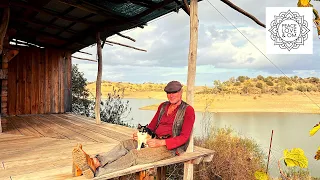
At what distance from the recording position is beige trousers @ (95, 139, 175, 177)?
3.05m

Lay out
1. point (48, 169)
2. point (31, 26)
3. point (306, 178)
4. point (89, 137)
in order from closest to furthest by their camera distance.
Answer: point (48, 169) → point (89, 137) → point (306, 178) → point (31, 26)

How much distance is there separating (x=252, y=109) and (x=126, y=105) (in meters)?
6.71

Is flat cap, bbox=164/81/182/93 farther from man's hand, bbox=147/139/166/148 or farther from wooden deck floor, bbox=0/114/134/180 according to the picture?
wooden deck floor, bbox=0/114/134/180

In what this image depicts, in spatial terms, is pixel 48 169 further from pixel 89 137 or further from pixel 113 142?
pixel 89 137

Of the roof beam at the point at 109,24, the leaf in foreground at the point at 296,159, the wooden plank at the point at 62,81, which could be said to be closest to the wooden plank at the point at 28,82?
the wooden plank at the point at 62,81

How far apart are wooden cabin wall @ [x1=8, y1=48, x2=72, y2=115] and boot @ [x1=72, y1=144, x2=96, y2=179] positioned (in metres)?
7.75

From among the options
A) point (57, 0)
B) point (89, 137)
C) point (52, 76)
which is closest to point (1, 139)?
point (89, 137)

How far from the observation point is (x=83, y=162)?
9.32 ft

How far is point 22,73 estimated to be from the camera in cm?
967

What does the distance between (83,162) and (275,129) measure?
9.24 meters

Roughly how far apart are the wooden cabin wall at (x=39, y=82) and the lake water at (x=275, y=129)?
2735mm

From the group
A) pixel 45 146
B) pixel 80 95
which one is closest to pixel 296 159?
pixel 45 146

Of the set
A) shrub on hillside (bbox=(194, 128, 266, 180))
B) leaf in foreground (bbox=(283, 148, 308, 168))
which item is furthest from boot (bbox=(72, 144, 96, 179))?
shrub on hillside (bbox=(194, 128, 266, 180))

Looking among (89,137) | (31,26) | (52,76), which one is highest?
(31,26)
